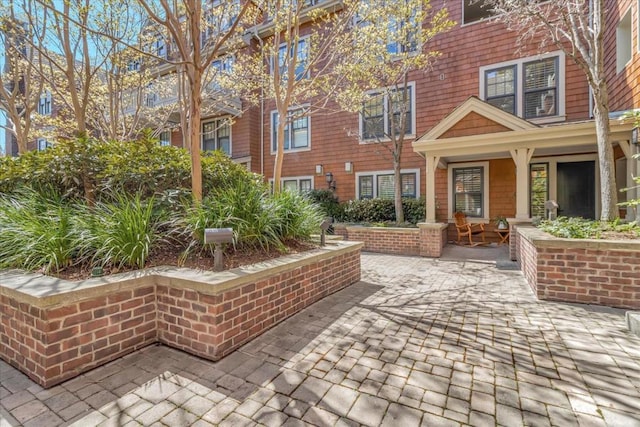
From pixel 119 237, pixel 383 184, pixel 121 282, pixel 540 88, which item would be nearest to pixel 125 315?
pixel 121 282

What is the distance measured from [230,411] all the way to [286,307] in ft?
4.90

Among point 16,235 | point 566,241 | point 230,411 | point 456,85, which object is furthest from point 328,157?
point 230,411

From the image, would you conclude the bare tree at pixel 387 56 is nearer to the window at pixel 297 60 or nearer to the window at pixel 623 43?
the window at pixel 297 60

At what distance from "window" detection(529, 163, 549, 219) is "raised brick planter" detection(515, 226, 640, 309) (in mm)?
5192

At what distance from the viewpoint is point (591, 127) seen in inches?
234

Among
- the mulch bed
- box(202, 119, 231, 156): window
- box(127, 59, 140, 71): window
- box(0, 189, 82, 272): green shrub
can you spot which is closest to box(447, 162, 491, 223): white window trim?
the mulch bed

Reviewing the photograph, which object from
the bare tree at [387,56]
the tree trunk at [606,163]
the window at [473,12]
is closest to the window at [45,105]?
the bare tree at [387,56]

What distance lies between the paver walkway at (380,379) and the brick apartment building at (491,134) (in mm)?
4352

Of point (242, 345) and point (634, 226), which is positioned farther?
point (634, 226)

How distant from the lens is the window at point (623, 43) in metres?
6.13

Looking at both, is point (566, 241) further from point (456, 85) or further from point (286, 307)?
point (456, 85)

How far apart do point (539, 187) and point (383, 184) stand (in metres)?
4.31

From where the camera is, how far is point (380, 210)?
9.73 meters

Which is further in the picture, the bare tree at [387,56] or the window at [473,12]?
the window at [473,12]
